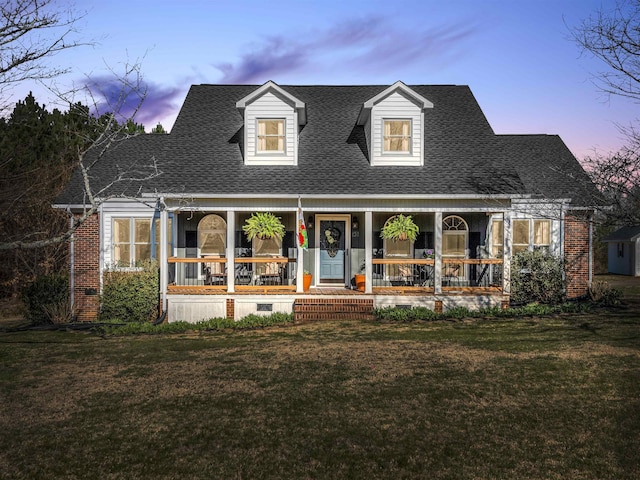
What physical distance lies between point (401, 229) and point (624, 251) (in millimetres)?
29777

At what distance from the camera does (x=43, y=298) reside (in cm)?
1572

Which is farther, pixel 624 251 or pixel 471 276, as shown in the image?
pixel 624 251

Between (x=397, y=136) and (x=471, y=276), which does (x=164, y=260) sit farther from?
(x=471, y=276)

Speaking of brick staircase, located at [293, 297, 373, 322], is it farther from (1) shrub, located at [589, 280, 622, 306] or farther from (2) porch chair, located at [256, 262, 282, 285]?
(1) shrub, located at [589, 280, 622, 306]

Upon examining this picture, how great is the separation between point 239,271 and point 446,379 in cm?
920

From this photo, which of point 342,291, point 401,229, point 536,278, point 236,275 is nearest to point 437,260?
point 401,229

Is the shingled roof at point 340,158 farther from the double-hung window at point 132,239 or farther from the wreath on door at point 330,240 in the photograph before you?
the wreath on door at point 330,240

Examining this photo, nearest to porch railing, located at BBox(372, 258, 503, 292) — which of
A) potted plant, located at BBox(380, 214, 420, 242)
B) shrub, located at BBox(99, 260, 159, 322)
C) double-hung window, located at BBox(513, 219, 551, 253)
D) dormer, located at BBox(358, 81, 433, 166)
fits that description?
potted plant, located at BBox(380, 214, 420, 242)

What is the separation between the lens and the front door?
1714 centimetres

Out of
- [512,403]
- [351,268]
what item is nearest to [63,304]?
[351,268]

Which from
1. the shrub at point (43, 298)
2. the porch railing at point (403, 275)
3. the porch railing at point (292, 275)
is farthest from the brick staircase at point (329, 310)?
the shrub at point (43, 298)

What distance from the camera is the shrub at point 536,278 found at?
16.2 metres

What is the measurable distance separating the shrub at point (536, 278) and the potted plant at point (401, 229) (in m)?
3.51

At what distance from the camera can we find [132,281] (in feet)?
49.4
